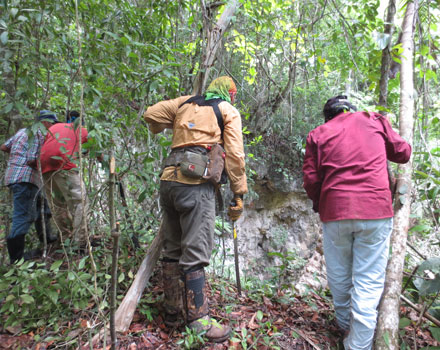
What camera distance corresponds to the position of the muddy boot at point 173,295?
8.46 ft

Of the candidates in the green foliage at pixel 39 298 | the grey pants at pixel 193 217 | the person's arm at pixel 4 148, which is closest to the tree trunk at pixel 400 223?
the grey pants at pixel 193 217

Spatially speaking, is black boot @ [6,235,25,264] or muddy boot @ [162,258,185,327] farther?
black boot @ [6,235,25,264]

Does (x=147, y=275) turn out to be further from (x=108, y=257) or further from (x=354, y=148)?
(x=354, y=148)

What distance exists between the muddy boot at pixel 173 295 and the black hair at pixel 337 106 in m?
2.09

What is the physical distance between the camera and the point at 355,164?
2355 millimetres

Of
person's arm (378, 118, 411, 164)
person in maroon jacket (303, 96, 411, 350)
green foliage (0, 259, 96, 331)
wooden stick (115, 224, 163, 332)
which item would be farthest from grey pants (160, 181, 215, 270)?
person's arm (378, 118, 411, 164)

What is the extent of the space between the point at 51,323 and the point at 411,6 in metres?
4.33

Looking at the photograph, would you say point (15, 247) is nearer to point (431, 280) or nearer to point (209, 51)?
point (209, 51)

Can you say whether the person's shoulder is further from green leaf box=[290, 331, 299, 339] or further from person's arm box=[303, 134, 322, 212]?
green leaf box=[290, 331, 299, 339]

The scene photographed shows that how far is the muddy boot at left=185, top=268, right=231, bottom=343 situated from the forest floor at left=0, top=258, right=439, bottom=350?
0.09 meters

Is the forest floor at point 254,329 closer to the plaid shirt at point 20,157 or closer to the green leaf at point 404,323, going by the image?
the green leaf at point 404,323

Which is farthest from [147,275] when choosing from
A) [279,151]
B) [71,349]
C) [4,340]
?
[279,151]

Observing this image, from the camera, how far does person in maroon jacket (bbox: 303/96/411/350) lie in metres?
2.26

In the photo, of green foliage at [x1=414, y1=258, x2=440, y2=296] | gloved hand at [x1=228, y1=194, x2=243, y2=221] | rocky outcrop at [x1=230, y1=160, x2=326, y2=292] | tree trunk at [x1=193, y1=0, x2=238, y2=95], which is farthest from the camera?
rocky outcrop at [x1=230, y1=160, x2=326, y2=292]
